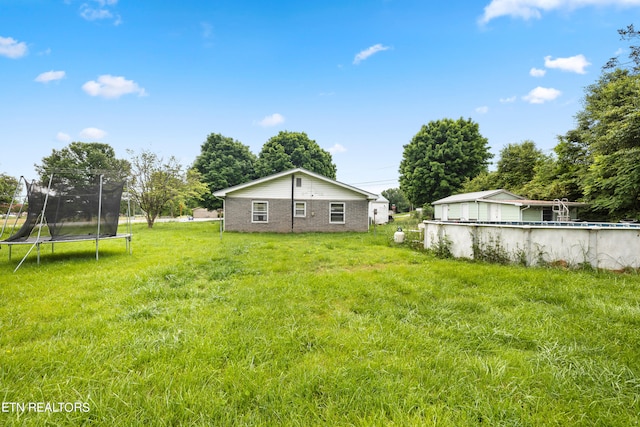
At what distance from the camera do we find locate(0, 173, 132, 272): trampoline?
651 centimetres

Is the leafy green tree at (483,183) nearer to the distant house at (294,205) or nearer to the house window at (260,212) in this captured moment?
the distant house at (294,205)

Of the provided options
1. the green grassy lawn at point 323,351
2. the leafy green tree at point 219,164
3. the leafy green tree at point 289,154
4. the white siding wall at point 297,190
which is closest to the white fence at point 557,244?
the green grassy lawn at point 323,351

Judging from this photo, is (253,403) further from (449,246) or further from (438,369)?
(449,246)

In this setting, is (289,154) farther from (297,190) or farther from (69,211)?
(69,211)

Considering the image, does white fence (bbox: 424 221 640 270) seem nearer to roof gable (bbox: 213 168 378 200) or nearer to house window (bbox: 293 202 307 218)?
roof gable (bbox: 213 168 378 200)

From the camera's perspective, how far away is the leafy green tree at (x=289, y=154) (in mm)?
27797

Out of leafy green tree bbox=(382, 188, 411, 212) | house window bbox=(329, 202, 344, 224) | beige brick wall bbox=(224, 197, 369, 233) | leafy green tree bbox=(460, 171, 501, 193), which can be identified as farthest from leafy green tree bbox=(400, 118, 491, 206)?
leafy green tree bbox=(382, 188, 411, 212)

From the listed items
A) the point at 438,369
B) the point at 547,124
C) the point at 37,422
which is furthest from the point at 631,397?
the point at 547,124

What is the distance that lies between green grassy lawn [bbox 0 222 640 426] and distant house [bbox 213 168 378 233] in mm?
10494

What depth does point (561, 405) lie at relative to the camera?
1652mm

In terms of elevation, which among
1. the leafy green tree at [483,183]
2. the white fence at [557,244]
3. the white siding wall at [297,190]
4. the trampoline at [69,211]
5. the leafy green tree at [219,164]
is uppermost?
the leafy green tree at [219,164]

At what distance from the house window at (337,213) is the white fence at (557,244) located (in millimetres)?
9260

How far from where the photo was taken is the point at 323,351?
232 centimetres

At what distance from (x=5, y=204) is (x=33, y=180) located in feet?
82.5
